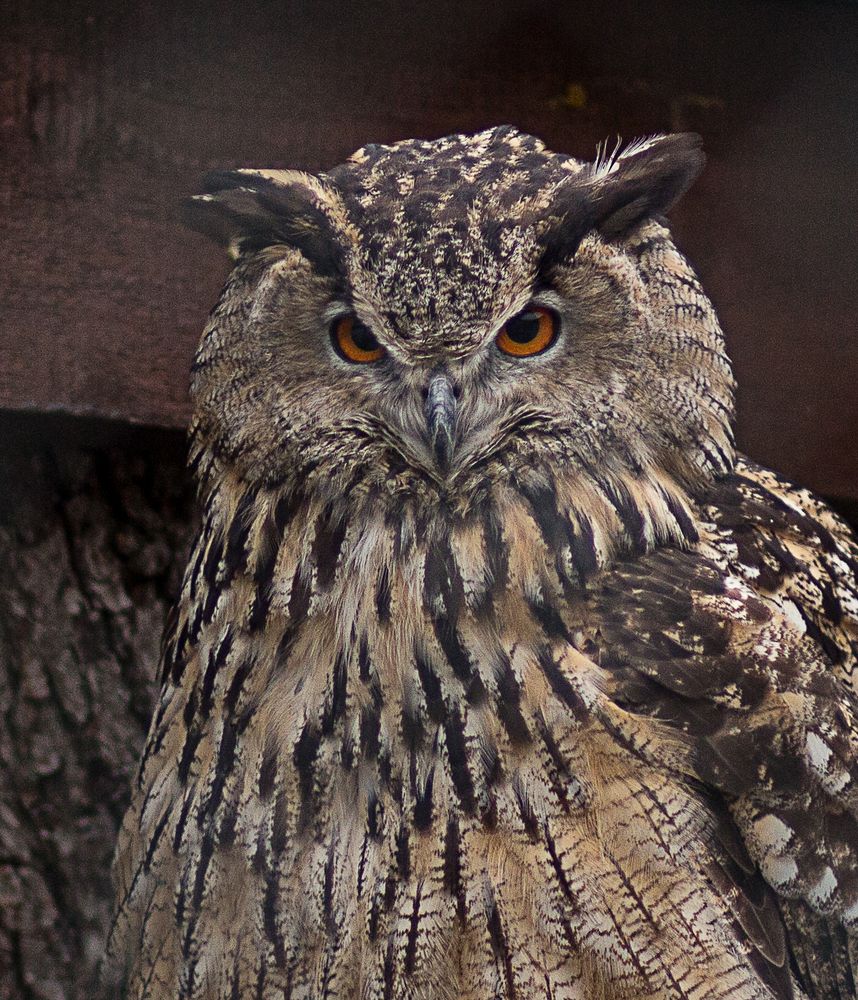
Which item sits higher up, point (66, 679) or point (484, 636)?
point (484, 636)

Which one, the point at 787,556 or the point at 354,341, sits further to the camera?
the point at 787,556

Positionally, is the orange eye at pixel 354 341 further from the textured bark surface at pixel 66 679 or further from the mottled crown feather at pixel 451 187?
the textured bark surface at pixel 66 679

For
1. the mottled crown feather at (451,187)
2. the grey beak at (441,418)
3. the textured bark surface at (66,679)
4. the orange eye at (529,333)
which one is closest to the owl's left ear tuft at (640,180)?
the mottled crown feather at (451,187)

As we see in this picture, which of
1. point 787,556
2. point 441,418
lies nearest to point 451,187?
point 441,418

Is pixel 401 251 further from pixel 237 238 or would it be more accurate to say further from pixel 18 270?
pixel 18 270

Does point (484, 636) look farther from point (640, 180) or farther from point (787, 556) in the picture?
point (640, 180)

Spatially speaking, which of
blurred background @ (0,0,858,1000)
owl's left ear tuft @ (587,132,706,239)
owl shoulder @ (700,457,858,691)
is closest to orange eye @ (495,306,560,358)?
owl's left ear tuft @ (587,132,706,239)

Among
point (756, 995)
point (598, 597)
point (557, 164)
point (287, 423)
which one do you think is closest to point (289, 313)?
point (287, 423)
